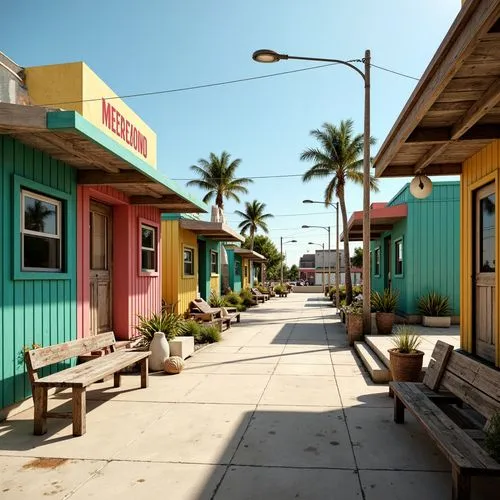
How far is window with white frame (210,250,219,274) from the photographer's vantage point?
761 inches

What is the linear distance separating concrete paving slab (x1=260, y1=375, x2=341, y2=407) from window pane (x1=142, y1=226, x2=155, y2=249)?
452 centimetres

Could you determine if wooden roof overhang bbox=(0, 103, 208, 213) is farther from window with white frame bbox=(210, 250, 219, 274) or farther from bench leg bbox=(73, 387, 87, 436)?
window with white frame bbox=(210, 250, 219, 274)

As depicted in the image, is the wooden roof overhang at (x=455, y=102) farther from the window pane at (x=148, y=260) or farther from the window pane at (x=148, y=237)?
the window pane at (x=148, y=260)

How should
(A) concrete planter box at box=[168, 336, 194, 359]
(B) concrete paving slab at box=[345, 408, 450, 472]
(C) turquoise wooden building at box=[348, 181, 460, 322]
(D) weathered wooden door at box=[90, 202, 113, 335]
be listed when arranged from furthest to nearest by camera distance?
(C) turquoise wooden building at box=[348, 181, 460, 322] → (A) concrete planter box at box=[168, 336, 194, 359] → (D) weathered wooden door at box=[90, 202, 113, 335] → (B) concrete paving slab at box=[345, 408, 450, 472]

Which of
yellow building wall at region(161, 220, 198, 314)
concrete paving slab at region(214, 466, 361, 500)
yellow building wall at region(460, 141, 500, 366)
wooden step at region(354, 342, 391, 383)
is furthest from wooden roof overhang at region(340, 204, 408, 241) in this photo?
concrete paving slab at region(214, 466, 361, 500)

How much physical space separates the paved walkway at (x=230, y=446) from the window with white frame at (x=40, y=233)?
1.87 metres

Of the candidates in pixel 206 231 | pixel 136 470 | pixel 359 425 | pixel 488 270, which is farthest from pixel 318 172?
pixel 136 470

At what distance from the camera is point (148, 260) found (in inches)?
411

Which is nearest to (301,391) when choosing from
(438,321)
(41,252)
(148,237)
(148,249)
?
(41,252)

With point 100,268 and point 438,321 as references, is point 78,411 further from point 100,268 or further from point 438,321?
point 438,321

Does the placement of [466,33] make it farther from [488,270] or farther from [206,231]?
[206,231]

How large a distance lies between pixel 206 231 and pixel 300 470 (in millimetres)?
12215

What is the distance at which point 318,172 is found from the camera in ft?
76.8

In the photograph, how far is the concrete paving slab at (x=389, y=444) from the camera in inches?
155
